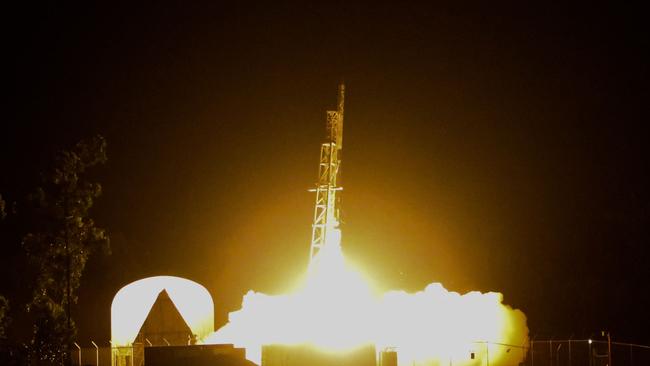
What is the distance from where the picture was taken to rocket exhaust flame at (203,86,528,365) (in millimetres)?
30297

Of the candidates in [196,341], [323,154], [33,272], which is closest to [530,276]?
[323,154]

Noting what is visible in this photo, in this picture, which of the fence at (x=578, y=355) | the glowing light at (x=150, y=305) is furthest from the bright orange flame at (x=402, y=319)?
the glowing light at (x=150, y=305)

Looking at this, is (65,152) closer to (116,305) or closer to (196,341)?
(116,305)

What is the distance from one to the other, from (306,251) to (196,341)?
18.4 meters

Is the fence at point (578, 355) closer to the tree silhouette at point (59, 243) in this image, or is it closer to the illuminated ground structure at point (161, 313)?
the illuminated ground structure at point (161, 313)

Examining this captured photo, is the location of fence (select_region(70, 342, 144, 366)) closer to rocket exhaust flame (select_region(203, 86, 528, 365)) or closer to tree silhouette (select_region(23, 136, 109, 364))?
tree silhouette (select_region(23, 136, 109, 364))

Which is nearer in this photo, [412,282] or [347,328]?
[347,328]

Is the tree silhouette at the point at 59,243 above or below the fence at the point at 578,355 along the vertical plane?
above

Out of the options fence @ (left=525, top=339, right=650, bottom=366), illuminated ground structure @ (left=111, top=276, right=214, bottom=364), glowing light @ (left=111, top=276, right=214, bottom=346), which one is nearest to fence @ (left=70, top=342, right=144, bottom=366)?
glowing light @ (left=111, top=276, right=214, bottom=346)

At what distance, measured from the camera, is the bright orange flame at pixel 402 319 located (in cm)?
3019

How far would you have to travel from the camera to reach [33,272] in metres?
26.5

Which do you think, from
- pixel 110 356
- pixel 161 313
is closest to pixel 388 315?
pixel 161 313

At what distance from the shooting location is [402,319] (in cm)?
3203

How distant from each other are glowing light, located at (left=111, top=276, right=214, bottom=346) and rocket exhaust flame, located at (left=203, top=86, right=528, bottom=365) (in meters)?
0.91
